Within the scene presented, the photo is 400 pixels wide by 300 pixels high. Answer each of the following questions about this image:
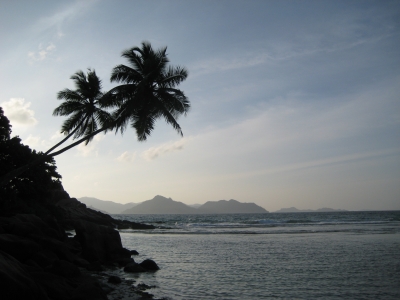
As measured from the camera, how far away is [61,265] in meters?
12.0

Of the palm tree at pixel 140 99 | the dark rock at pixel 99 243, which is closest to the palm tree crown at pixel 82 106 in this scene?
the palm tree at pixel 140 99

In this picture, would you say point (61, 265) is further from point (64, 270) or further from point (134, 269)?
point (134, 269)

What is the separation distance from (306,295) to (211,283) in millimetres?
3935

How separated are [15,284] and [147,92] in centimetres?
1337

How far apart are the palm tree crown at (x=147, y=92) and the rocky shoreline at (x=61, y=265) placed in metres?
7.06

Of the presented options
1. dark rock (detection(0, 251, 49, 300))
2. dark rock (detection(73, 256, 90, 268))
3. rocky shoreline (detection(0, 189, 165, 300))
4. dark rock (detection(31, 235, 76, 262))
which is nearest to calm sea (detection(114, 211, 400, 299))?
rocky shoreline (detection(0, 189, 165, 300))

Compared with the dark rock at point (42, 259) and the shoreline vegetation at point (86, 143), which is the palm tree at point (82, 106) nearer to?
the shoreline vegetation at point (86, 143)

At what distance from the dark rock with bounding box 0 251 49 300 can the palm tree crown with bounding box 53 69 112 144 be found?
44.0 feet

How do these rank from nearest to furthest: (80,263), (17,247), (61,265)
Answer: (61,265) → (17,247) → (80,263)

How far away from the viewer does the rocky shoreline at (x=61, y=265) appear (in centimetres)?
820

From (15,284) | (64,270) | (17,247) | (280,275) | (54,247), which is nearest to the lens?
(15,284)

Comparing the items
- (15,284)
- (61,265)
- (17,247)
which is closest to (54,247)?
(17,247)

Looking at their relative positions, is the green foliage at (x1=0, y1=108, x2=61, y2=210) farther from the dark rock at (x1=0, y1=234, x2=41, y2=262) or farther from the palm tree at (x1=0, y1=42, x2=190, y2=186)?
the dark rock at (x1=0, y1=234, x2=41, y2=262)

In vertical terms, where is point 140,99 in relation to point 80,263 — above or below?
above
